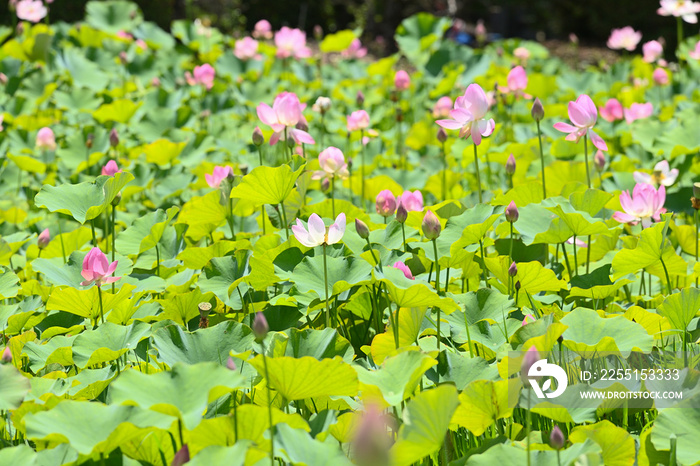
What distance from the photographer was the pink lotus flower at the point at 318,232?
122 centimetres

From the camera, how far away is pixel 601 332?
3.92 ft

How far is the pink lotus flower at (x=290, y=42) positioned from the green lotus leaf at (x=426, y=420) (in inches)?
115

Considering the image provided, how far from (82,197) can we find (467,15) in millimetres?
7878

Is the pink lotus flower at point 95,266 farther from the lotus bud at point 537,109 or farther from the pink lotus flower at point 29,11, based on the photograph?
the pink lotus flower at point 29,11

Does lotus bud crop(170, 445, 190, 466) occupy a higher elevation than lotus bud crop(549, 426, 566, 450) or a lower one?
higher

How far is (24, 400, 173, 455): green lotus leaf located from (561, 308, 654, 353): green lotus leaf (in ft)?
2.13

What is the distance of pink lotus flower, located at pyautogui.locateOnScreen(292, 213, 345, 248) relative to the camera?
4.00 feet

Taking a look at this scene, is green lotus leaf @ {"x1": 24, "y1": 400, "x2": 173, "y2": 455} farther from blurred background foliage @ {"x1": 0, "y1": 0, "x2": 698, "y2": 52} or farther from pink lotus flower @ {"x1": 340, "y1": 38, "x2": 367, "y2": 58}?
blurred background foliage @ {"x1": 0, "y1": 0, "x2": 698, "y2": 52}

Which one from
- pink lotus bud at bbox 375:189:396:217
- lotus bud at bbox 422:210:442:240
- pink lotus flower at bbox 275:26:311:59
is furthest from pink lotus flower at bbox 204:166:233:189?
pink lotus flower at bbox 275:26:311:59

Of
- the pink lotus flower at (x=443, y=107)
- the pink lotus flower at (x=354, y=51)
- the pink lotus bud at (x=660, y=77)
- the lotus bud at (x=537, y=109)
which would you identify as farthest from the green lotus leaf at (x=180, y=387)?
the pink lotus flower at (x=354, y=51)

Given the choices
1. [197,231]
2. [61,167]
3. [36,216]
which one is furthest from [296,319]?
[61,167]

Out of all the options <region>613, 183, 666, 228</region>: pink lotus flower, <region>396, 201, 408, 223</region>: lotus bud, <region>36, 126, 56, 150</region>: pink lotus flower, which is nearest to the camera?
<region>396, 201, 408, 223</region>: lotus bud

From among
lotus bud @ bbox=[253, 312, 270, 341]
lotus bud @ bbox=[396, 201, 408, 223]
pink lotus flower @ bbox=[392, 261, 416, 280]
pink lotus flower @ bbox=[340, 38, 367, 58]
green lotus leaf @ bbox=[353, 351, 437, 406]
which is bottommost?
pink lotus flower @ bbox=[340, 38, 367, 58]

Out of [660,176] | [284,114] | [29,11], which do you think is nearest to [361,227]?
[284,114]
